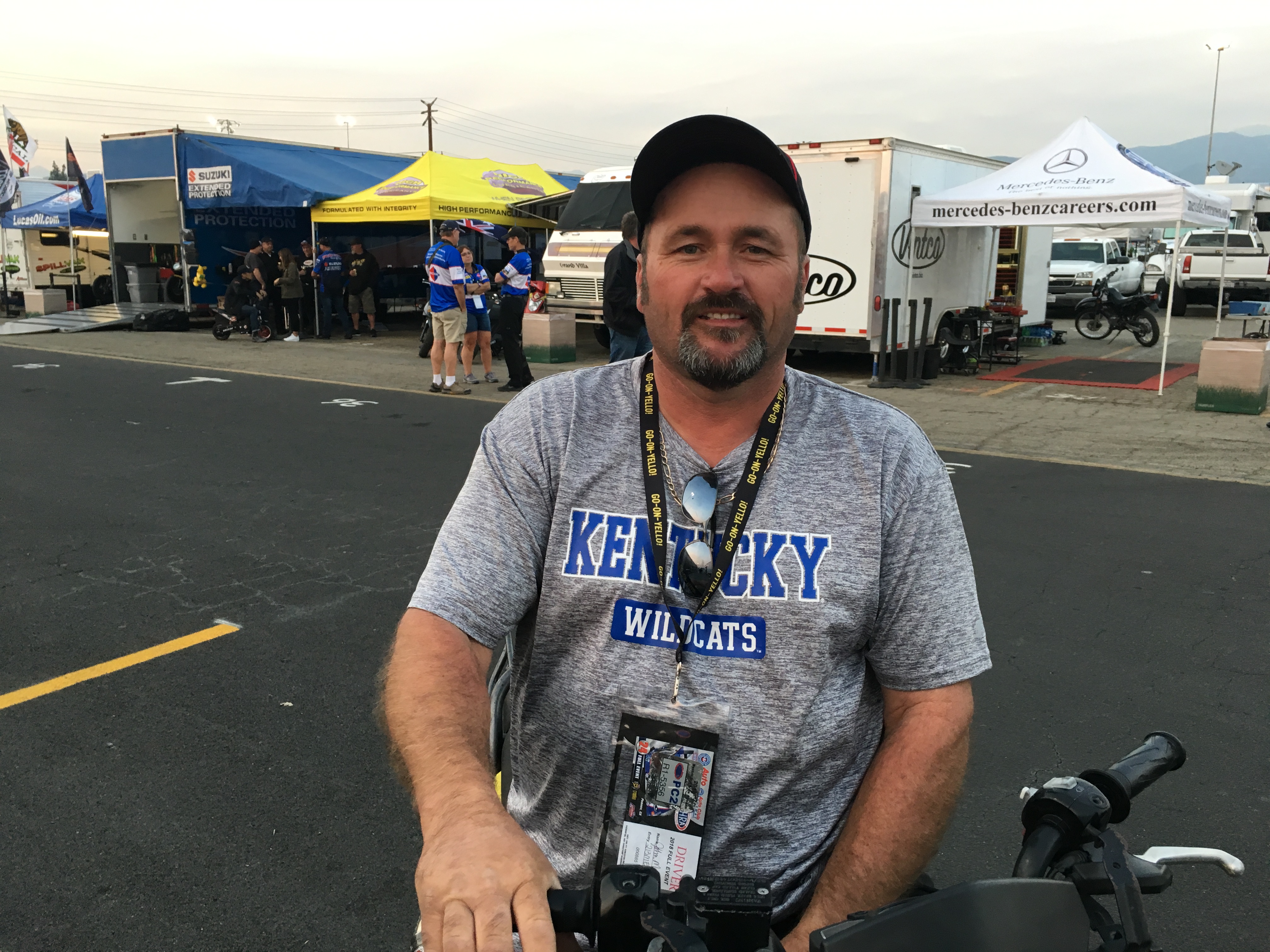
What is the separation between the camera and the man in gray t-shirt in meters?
1.58

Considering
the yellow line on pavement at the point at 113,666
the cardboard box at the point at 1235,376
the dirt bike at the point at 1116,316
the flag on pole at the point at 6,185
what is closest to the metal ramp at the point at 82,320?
the flag on pole at the point at 6,185

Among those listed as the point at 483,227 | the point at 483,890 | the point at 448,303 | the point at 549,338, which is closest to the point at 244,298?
the point at 483,227

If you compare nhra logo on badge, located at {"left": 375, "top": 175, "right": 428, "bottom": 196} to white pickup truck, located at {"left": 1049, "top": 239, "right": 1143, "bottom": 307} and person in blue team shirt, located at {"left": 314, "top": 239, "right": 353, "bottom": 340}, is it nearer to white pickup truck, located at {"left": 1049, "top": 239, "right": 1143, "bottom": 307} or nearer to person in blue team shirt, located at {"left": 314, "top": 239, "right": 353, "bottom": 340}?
person in blue team shirt, located at {"left": 314, "top": 239, "right": 353, "bottom": 340}

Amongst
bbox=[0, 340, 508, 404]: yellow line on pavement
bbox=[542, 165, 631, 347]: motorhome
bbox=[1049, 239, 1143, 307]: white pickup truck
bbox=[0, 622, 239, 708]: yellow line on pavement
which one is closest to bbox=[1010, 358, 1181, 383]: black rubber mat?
bbox=[542, 165, 631, 347]: motorhome

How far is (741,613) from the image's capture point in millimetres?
1603

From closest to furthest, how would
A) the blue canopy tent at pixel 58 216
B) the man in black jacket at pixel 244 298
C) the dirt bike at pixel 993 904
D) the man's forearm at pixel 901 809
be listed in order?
the dirt bike at pixel 993 904 → the man's forearm at pixel 901 809 → the man in black jacket at pixel 244 298 → the blue canopy tent at pixel 58 216

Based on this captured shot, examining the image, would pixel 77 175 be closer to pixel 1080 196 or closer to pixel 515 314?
pixel 515 314

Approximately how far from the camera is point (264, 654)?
174 inches

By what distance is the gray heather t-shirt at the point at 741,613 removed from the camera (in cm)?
160

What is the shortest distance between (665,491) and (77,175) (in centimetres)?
2620

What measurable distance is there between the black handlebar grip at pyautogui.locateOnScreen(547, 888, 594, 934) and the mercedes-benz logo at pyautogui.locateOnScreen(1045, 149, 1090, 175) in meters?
12.6

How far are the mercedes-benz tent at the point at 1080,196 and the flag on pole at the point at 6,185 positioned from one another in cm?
2091

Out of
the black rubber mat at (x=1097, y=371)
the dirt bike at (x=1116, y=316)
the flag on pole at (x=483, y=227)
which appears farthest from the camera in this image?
the flag on pole at (x=483, y=227)

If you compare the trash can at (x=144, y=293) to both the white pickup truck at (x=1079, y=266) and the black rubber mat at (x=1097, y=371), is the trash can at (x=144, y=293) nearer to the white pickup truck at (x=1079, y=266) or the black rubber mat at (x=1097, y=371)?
the black rubber mat at (x=1097, y=371)
